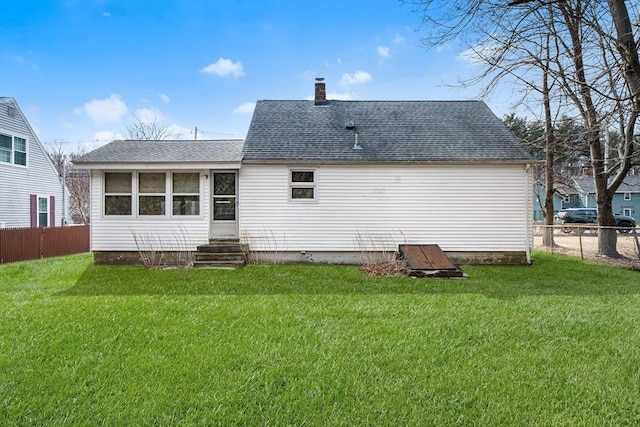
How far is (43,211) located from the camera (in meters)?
17.5

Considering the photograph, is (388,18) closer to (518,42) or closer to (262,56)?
(518,42)

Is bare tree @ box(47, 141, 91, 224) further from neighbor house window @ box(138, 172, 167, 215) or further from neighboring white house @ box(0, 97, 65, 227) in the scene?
neighbor house window @ box(138, 172, 167, 215)

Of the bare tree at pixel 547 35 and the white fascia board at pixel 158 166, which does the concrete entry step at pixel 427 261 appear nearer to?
the bare tree at pixel 547 35

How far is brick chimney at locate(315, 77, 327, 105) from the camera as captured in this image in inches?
520

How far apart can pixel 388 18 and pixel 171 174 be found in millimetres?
7384

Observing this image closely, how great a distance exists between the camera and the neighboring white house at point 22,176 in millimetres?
14992

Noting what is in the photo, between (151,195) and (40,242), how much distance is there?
570 centimetres

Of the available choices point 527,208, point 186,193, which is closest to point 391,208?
point 527,208

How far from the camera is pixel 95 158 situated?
32.5 feet

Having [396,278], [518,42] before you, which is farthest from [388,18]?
[396,278]

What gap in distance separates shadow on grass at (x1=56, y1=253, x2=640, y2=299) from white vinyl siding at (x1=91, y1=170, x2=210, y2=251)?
807mm

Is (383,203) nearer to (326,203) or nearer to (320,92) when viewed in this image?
(326,203)

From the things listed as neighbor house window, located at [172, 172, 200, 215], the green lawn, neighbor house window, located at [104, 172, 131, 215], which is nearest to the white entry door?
neighbor house window, located at [172, 172, 200, 215]

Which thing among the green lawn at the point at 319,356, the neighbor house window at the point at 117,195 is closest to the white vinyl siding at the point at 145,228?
the neighbor house window at the point at 117,195
